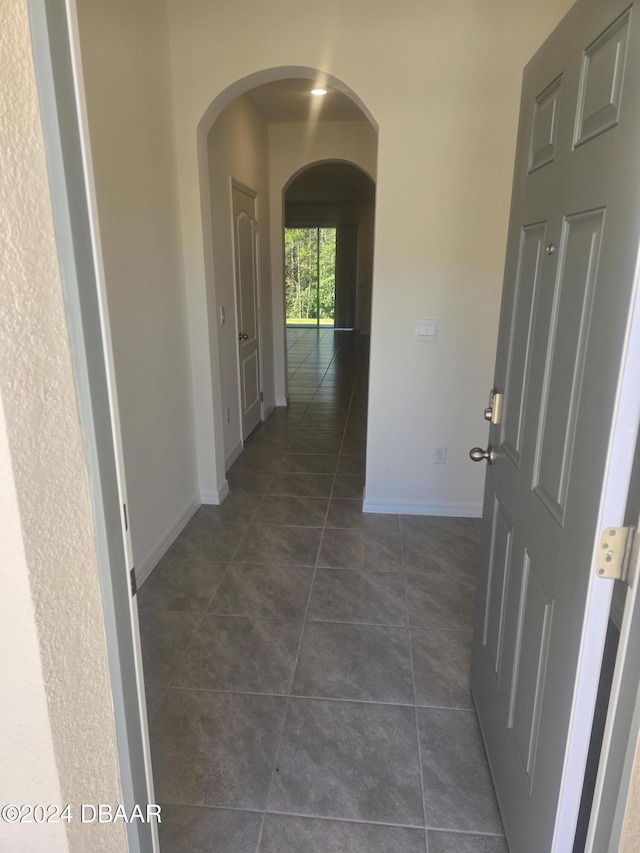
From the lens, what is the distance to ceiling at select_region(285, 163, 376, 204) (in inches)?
318

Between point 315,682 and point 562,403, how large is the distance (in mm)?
1496

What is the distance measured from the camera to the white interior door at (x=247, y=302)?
4.44 m

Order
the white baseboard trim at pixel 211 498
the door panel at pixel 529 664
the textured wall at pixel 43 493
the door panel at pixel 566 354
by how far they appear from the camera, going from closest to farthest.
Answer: the textured wall at pixel 43 493, the door panel at pixel 566 354, the door panel at pixel 529 664, the white baseboard trim at pixel 211 498

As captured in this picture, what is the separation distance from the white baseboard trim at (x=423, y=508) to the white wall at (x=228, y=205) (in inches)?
48.5

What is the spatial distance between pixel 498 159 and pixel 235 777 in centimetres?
306

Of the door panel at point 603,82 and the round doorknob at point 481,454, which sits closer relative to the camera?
the door panel at point 603,82

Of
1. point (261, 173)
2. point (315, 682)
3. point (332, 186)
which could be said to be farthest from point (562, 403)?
point (332, 186)

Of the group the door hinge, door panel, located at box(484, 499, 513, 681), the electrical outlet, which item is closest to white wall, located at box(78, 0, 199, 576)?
the electrical outlet

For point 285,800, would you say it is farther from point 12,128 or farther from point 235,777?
point 12,128

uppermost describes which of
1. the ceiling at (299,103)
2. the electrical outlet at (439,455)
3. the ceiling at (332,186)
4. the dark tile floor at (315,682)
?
the ceiling at (332,186)

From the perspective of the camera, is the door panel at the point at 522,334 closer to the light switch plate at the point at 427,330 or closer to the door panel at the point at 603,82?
the door panel at the point at 603,82

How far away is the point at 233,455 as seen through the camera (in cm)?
443

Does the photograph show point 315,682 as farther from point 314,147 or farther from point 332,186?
point 332,186

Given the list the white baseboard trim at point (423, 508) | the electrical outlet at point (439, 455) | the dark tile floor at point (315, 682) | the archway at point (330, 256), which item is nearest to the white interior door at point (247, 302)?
the dark tile floor at point (315, 682)
